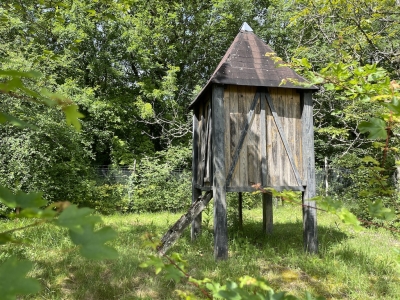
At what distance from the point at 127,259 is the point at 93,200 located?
7.04 meters

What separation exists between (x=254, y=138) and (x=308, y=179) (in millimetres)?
1186

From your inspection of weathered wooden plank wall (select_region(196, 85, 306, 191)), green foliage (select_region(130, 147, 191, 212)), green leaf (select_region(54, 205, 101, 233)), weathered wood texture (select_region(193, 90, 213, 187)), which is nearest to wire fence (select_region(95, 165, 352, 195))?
green foliage (select_region(130, 147, 191, 212))

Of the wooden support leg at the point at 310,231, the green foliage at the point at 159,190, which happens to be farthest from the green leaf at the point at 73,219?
the green foliage at the point at 159,190

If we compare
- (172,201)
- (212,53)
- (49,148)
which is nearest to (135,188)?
(172,201)

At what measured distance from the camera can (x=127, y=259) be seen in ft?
15.2

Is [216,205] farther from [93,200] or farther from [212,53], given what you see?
[212,53]

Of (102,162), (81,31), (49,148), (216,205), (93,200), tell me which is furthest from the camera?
(102,162)

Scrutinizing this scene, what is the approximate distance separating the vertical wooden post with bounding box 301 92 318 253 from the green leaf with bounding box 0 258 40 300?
5.13 m

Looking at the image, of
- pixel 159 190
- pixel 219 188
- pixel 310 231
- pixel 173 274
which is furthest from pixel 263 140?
pixel 159 190

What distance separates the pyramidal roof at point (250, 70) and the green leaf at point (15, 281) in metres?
4.65

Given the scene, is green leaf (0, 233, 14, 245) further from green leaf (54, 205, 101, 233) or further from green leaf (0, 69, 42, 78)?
green leaf (0, 69, 42, 78)

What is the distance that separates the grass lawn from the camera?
3.66m

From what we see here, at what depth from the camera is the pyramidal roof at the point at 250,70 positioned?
203 inches

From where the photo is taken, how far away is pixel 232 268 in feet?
14.3
